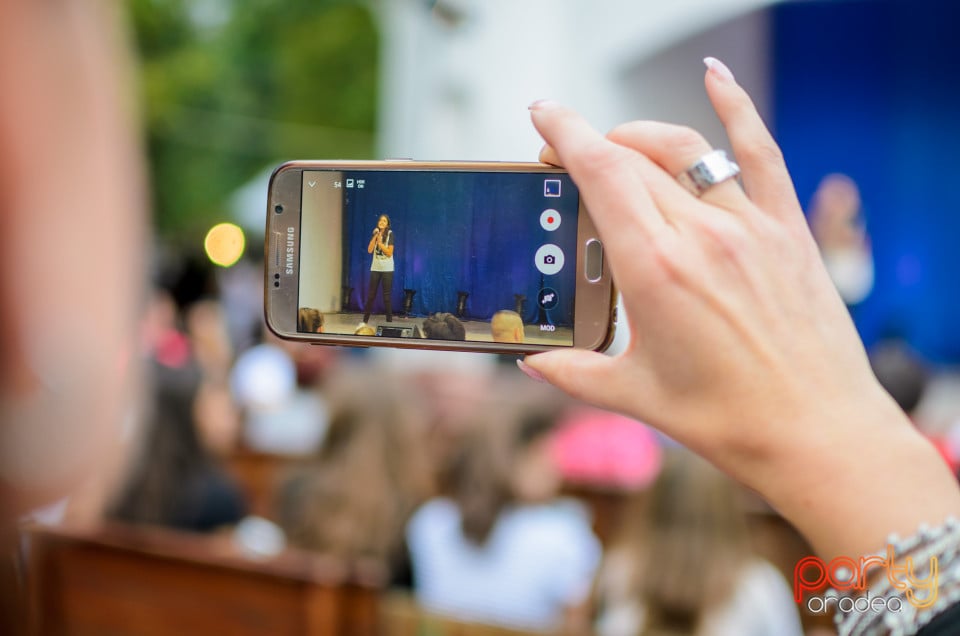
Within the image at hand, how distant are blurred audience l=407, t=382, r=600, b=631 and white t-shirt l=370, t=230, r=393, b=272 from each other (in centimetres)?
215

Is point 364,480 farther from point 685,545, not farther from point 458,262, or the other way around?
point 458,262

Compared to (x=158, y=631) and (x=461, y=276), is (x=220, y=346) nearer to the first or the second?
(x=158, y=631)

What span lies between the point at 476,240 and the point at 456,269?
0.05 metres

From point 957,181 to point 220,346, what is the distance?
7.41m

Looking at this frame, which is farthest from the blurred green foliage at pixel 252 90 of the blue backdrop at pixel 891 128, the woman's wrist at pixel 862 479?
the woman's wrist at pixel 862 479

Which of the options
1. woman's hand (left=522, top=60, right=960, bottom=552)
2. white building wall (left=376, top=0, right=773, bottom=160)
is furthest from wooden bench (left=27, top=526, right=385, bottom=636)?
white building wall (left=376, top=0, right=773, bottom=160)

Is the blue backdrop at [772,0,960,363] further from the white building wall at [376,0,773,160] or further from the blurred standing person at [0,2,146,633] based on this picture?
the blurred standing person at [0,2,146,633]

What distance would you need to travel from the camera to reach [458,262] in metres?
1.19

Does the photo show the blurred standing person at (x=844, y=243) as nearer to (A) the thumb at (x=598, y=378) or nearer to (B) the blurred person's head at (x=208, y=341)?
(B) the blurred person's head at (x=208, y=341)

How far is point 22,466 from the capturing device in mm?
533

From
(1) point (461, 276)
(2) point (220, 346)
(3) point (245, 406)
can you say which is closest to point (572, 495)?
(3) point (245, 406)

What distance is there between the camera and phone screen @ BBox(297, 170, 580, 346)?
3.87ft

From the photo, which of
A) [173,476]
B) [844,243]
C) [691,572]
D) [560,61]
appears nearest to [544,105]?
[691,572]

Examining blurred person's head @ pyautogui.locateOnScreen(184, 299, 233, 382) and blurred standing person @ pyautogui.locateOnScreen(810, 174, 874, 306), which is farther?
blurred standing person @ pyautogui.locateOnScreen(810, 174, 874, 306)
